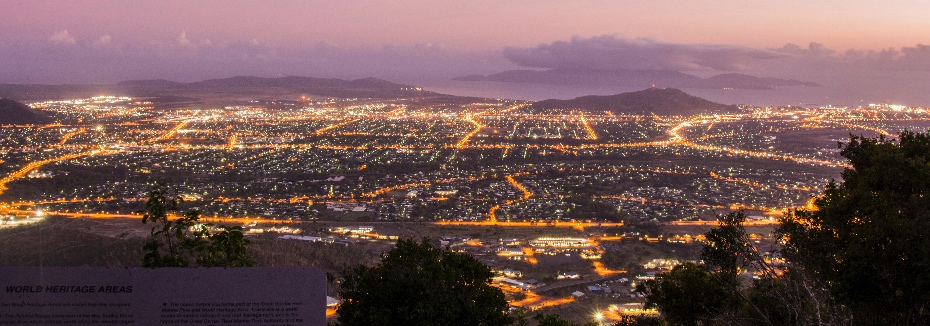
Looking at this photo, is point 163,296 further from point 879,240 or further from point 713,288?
point 713,288

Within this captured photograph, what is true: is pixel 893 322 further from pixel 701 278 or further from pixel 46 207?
pixel 46 207

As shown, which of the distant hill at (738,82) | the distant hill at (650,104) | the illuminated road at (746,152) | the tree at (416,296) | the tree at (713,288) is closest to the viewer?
the tree at (416,296)

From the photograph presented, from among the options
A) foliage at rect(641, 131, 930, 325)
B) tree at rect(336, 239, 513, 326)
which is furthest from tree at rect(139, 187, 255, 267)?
foliage at rect(641, 131, 930, 325)

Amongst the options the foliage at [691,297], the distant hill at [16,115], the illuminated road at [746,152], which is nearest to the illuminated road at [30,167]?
the distant hill at [16,115]

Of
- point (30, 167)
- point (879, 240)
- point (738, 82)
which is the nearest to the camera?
point (879, 240)

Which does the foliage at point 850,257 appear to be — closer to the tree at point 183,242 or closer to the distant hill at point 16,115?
the tree at point 183,242

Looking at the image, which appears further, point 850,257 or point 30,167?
point 30,167

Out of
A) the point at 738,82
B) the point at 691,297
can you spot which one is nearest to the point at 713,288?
the point at 691,297
